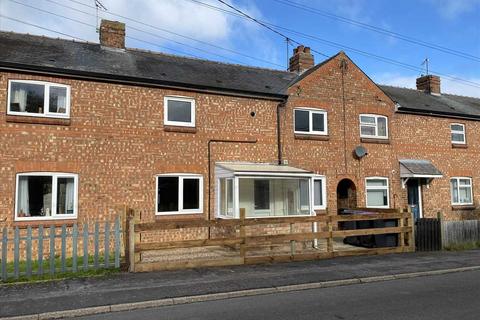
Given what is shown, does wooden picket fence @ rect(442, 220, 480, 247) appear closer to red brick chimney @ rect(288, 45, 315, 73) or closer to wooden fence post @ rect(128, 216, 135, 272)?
red brick chimney @ rect(288, 45, 315, 73)

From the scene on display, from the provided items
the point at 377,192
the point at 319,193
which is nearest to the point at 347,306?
the point at 319,193

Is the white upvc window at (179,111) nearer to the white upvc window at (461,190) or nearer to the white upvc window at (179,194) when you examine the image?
the white upvc window at (179,194)

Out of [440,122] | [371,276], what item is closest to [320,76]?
[440,122]

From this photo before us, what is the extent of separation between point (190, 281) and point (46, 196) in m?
6.04

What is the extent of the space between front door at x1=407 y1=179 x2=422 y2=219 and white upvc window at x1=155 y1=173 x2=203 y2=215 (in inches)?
407

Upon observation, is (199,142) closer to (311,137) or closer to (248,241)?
(311,137)

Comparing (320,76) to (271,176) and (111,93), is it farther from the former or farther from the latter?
(111,93)

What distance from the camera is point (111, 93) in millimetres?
13922

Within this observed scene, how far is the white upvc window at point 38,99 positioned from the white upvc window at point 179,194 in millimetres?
3734

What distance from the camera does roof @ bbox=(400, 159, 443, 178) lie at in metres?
18.6

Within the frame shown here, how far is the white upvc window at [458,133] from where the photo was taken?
841 inches

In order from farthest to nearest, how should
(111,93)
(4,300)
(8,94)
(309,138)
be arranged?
(309,138) → (111,93) → (8,94) → (4,300)

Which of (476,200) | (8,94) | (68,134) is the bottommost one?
(476,200)

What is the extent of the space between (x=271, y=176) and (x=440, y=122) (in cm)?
1084
